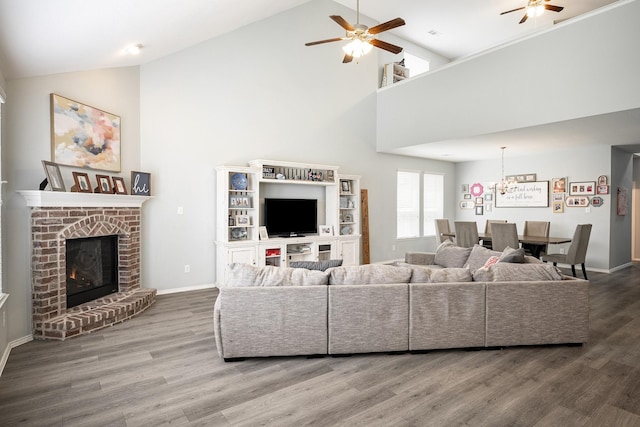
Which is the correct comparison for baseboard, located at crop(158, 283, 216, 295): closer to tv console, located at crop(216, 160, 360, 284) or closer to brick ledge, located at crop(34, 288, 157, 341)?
tv console, located at crop(216, 160, 360, 284)

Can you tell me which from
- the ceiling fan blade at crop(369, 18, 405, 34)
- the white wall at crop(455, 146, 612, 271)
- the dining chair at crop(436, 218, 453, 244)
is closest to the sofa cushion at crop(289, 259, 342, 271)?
the ceiling fan blade at crop(369, 18, 405, 34)

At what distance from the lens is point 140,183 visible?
4.94m

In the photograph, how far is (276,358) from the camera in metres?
3.13

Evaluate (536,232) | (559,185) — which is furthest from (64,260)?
(559,185)

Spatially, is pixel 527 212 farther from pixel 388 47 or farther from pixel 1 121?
pixel 1 121

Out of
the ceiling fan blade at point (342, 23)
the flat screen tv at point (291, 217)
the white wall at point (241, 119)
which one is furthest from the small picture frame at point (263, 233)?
the ceiling fan blade at point (342, 23)

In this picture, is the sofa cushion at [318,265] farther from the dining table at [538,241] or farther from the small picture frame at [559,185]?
the small picture frame at [559,185]

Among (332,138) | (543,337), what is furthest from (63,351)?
(332,138)

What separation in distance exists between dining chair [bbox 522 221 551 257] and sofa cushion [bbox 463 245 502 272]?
7.48 feet

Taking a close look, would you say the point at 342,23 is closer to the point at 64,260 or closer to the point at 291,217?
the point at 291,217

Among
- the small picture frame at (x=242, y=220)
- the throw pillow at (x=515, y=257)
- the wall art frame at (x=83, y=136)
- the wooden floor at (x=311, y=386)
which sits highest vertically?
the wall art frame at (x=83, y=136)

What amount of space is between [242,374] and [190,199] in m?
3.41

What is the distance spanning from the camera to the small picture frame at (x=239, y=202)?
5707mm

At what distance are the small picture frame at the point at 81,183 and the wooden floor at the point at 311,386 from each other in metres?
1.65
